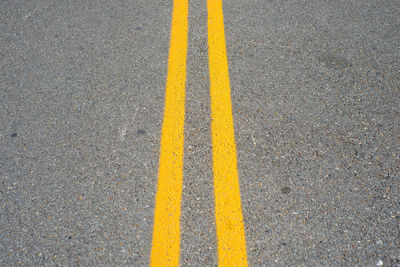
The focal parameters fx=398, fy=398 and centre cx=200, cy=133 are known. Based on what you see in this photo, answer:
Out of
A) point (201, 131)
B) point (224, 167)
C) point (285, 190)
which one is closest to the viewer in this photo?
point (285, 190)

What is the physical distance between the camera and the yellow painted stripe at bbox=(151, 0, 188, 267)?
7.97ft

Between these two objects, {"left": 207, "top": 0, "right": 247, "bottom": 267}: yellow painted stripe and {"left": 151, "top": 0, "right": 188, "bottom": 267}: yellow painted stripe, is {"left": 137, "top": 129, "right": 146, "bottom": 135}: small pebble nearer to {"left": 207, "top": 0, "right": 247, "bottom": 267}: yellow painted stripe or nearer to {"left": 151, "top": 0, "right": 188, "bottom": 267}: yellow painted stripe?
{"left": 151, "top": 0, "right": 188, "bottom": 267}: yellow painted stripe

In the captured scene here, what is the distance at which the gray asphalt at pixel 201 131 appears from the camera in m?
2.46

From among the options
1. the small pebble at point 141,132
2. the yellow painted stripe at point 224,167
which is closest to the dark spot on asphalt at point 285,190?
the yellow painted stripe at point 224,167

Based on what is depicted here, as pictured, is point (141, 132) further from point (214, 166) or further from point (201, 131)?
point (214, 166)

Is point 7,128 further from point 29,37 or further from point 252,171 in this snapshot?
point 252,171

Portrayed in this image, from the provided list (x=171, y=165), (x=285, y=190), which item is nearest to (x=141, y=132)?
(x=171, y=165)

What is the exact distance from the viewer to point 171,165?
2863 millimetres

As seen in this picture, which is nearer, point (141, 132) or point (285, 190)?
point (285, 190)

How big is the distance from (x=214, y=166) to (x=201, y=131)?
36 centimetres

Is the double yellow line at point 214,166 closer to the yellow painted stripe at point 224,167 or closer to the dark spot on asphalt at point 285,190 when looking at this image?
the yellow painted stripe at point 224,167

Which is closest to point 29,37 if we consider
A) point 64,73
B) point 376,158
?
point 64,73

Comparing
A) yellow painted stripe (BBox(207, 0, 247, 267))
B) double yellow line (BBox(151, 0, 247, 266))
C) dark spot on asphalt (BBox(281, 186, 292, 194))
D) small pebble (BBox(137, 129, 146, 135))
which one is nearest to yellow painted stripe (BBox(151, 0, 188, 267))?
double yellow line (BBox(151, 0, 247, 266))

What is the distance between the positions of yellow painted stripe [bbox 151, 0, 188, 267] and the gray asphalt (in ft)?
0.19
